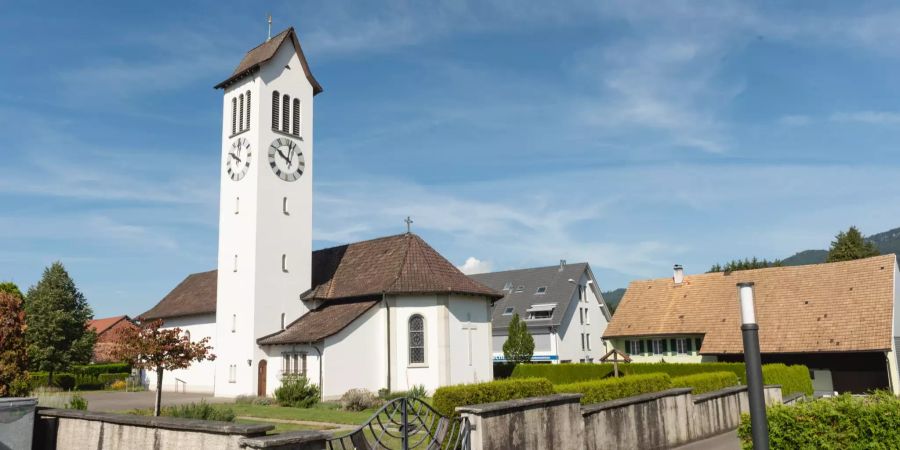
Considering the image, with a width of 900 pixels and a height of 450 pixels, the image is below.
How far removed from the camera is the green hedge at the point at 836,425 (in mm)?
10688

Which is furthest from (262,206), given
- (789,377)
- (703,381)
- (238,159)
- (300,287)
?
(789,377)

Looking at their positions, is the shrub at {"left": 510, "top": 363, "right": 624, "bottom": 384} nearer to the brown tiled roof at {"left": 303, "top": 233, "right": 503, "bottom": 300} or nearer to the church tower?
the brown tiled roof at {"left": 303, "top": 233, "right": 503, "bottom": 300}

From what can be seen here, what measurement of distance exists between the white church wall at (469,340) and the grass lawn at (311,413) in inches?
249

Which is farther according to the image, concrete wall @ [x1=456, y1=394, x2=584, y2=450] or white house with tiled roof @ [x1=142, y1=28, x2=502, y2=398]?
white house with tiled roof @ [x1=142, y1=28, x2=502, y2=398]

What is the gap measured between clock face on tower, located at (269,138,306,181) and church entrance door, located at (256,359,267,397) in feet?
30.7

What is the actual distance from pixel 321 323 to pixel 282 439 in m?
23.6

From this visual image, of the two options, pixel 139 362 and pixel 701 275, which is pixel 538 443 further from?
pixel 701 275

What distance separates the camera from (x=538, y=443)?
40.0 feet

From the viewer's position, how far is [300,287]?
113 ft

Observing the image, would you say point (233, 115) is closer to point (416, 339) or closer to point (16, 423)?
point (416, 339)

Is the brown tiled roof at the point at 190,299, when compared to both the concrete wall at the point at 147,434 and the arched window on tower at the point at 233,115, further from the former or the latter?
the concrete wall at the point at 147,434

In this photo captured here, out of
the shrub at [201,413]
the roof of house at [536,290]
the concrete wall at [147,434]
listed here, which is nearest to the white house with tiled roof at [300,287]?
the shrub at [201,413]

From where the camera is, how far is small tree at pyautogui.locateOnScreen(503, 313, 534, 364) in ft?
148

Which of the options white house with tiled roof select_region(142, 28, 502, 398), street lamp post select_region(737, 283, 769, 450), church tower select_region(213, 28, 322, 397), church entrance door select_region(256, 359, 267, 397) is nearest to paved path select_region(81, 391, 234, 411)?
white house with tiled roof select_region(142, 28, 502, 398)
